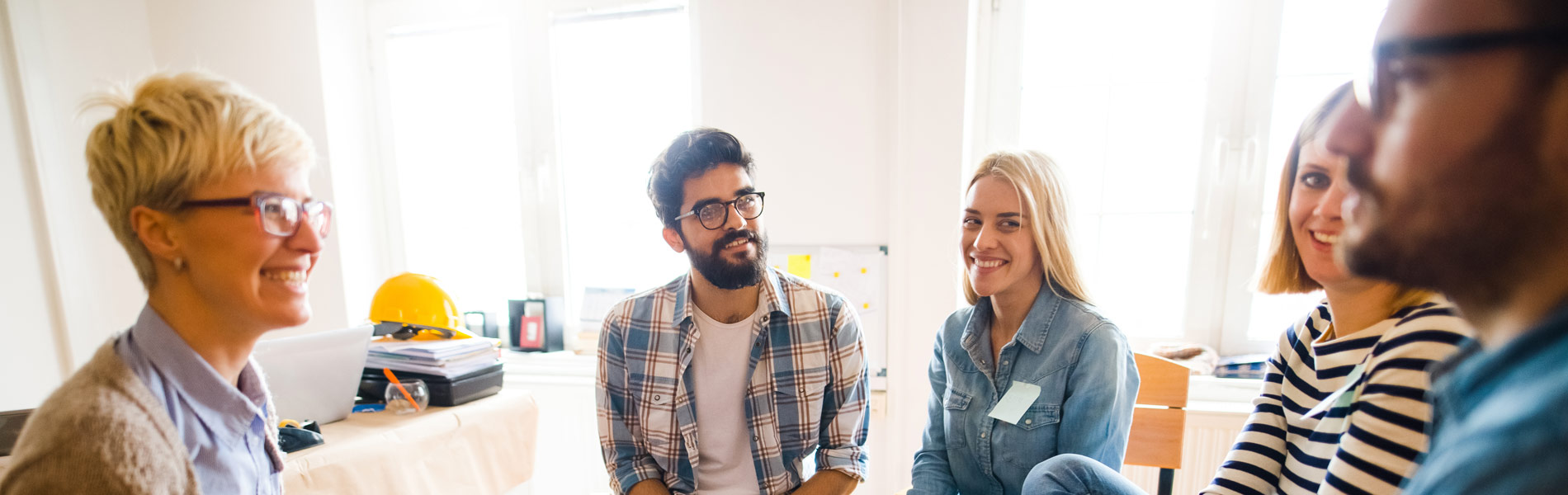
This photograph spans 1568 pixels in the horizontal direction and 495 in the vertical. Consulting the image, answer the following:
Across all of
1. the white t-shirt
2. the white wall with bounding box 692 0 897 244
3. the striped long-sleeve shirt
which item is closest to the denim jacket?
the striped long-sleeve shirt

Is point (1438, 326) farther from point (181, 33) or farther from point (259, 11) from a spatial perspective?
Result: point (181, 33)

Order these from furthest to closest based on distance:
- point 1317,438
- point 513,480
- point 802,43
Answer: point 802,43 < point 513,480 < point 1317,438

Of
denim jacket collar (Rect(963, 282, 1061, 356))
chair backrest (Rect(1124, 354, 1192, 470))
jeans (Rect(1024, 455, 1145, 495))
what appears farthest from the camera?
chair backrest (Rect(1124, 354, 1192, 470))

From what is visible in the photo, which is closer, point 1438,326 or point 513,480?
point 1438,326

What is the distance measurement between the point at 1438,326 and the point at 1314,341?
0.66 feet

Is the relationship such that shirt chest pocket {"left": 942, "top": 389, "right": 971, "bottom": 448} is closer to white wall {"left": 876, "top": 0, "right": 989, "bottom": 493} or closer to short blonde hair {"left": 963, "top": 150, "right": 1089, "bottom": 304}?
short blonde hair {"left": 963, "top": 150, "right": 1089, "bottom": 304}

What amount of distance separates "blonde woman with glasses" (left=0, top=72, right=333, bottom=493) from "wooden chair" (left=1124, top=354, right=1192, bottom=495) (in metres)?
1.85

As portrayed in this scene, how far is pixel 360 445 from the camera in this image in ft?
4.42

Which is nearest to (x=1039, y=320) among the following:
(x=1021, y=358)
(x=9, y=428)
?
(x=1021, y=358)

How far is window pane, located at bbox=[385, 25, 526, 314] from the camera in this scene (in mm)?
2707

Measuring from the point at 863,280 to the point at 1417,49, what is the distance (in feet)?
6.03

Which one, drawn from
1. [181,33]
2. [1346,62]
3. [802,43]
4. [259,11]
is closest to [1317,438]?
[802,43]

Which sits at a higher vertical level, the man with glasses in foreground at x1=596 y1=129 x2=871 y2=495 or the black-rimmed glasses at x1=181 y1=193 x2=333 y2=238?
the black-rimmed glasses at x1=181 y1=193 x2=333 y2=238

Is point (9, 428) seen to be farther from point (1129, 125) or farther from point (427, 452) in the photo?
point (1129, 125)
